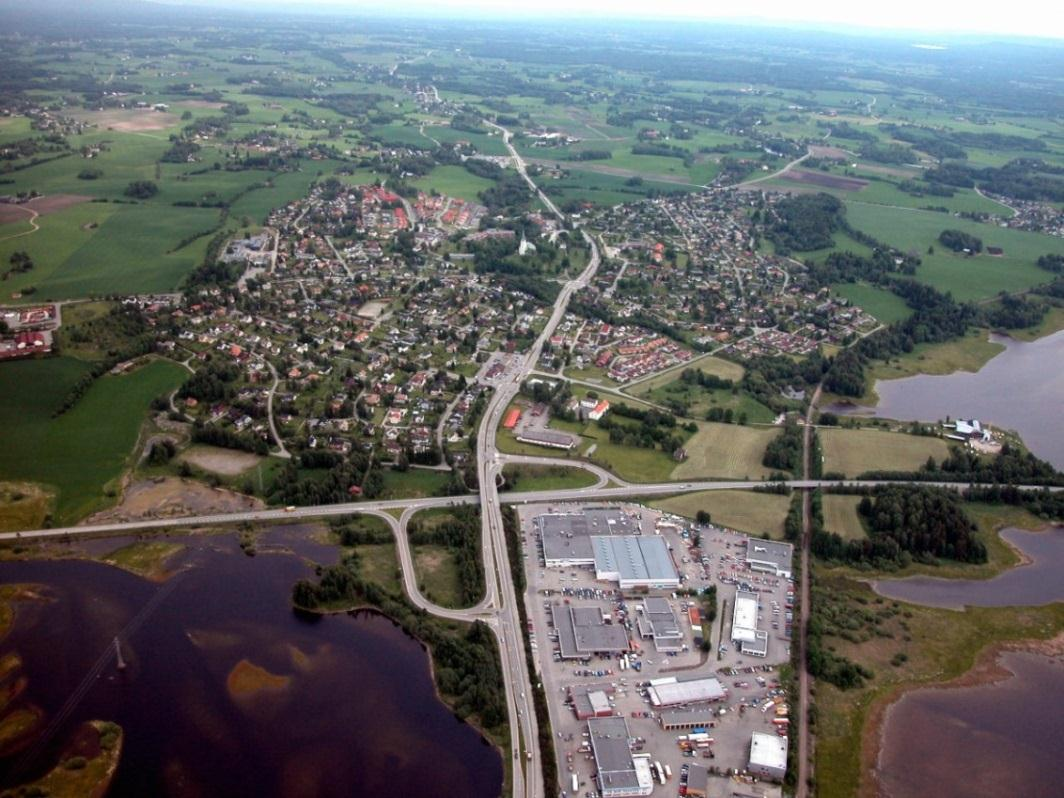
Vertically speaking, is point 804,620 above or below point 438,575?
above

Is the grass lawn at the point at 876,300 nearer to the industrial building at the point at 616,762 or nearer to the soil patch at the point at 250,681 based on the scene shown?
the industrial building at the point at 616,762

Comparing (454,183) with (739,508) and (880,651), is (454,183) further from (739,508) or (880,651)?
(880,651)

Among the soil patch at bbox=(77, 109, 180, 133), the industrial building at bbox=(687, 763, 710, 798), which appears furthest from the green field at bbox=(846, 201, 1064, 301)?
the soil patch at bbox=(77, 109, 180, 133)

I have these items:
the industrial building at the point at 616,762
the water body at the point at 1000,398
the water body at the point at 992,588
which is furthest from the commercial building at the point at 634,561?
the water body at the point at 1000,398

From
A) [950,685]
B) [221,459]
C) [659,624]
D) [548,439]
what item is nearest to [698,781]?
[659,624]

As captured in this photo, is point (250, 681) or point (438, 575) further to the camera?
point (438, 575)

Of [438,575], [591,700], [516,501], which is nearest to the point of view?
[591,700]
